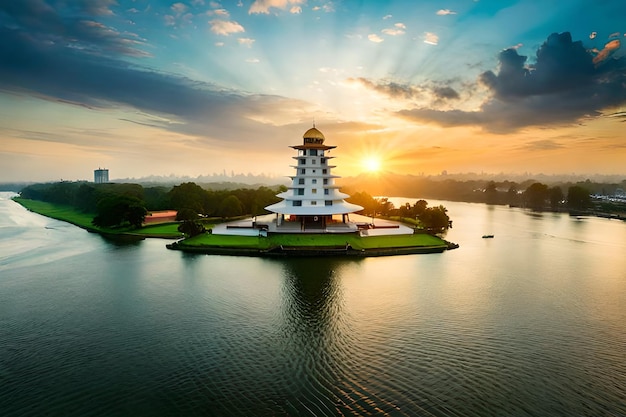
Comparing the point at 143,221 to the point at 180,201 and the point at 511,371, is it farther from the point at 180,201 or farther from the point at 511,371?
the point at 511,371

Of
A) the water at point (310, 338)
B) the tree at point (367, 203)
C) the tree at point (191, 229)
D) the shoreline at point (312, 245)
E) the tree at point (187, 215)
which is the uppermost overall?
the tree at point (367, 203)

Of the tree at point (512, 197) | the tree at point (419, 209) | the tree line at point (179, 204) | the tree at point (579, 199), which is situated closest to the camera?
the tree line at point (179, 204)

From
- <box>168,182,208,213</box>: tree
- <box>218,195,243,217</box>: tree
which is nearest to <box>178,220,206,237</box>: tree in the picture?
<box>218,195,243,217</box>: tree

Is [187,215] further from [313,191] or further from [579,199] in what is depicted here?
[579,199]

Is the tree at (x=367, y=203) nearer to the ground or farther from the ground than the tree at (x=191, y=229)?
farther from the ground

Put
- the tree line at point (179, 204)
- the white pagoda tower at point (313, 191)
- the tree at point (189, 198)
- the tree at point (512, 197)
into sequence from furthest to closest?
the tree at point (512, 197)
the tree at point (189, 198)
the tree line at point (179, 204)
the white pagoda tower at point (313, 191)

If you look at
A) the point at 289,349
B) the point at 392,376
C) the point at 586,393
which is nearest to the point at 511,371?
the point at 586,393

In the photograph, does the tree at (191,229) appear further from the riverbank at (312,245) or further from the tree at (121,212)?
the tree at (121,212)

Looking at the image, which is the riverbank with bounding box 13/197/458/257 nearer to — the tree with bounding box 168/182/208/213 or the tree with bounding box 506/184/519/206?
the tree with bounding box 168/182/208/213

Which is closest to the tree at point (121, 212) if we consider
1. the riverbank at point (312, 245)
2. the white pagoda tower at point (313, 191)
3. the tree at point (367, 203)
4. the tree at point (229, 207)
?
the tree at point (229, 207)

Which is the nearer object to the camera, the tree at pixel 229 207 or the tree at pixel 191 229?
the tree at pixel 191 229
